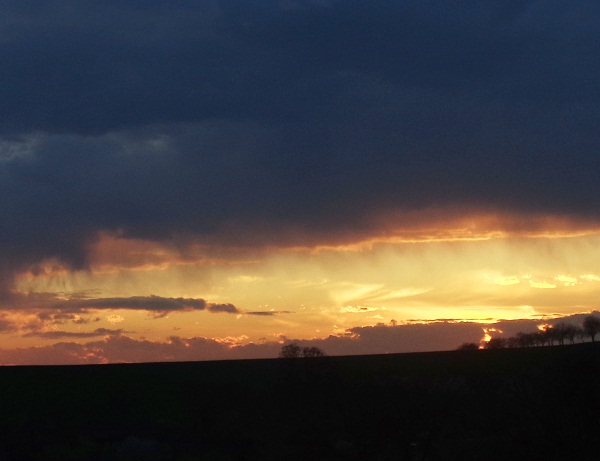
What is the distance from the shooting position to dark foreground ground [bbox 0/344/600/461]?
71.8m

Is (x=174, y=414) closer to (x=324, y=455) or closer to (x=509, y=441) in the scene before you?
(x=324, y=455)

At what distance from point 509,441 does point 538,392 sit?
12663mm

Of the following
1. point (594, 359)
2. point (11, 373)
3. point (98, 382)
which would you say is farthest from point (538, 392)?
point (11, 373)

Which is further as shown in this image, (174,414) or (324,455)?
(174,414)

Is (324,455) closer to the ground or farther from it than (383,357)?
closer to the ground

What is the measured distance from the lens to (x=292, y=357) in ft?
308

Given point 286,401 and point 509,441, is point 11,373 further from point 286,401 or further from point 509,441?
point 509,441

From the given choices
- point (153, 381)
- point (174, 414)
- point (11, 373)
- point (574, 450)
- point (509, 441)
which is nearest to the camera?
point (574, 450)

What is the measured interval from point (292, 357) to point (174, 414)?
23250 mm

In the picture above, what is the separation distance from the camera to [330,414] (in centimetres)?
8594

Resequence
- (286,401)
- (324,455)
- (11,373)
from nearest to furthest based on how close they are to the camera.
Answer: (324,455), (286,401), (11,373)

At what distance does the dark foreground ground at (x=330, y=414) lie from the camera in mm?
71812

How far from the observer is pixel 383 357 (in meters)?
147

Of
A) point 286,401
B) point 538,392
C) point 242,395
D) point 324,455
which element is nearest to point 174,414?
point 242,395
